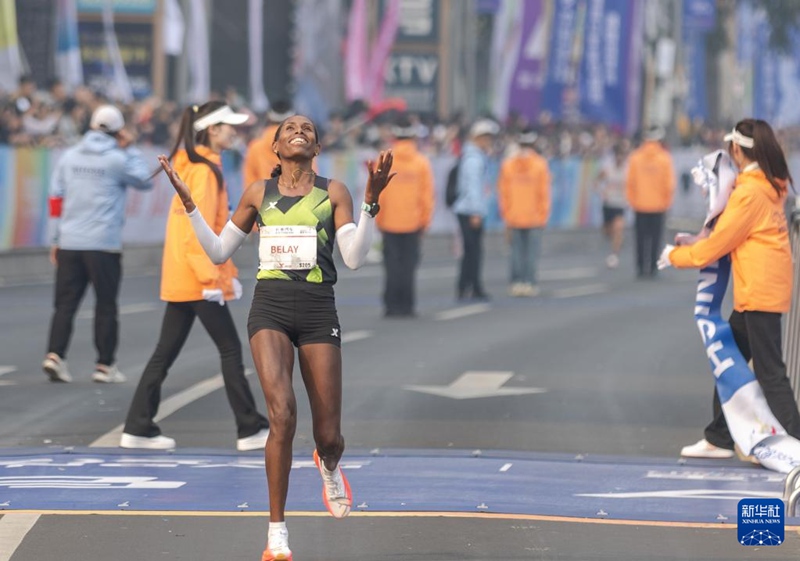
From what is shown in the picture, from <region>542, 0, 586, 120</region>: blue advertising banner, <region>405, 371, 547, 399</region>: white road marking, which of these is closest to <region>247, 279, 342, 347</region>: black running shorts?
<region>405, 371, 547, 399</region>: white road marking

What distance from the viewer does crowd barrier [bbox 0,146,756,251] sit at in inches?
923

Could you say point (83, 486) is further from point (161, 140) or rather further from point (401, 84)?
point (401, 84)

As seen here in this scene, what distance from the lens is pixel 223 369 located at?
11.1 m

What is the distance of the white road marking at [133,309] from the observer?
19.7m

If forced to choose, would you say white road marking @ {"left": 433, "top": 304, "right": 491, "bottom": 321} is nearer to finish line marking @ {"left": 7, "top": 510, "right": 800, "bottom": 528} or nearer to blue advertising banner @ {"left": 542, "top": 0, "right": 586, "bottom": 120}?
finish line marking @ {"left": 7, "top": 510, "right": 800, "bottom": 528}

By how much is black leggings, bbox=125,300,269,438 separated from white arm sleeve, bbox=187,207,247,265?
2.69m

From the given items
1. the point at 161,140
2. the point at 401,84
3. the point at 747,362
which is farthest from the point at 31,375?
the point at 401,84

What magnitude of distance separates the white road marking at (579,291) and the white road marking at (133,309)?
5.12m

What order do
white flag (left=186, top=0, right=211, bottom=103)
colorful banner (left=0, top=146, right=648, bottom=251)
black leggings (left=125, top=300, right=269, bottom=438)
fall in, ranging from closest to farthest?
black leggings (left=125, top=300, right=269, bottom=438) < colorful banner (left=0, top=146, right=648, bottom=251) < white flag (left=186, top=0, right=211, bottom=103)

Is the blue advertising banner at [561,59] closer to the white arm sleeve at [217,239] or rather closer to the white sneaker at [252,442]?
the white sneaker at [252,442]

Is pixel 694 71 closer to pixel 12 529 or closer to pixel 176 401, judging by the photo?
pixel 176 401

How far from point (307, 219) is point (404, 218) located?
11841 mm

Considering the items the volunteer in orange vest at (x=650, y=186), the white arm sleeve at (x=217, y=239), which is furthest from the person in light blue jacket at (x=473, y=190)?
the white arm sleeve at (x=217, y=239)

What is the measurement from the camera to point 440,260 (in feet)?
102
